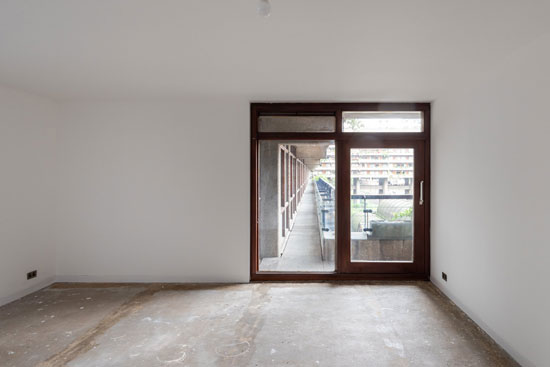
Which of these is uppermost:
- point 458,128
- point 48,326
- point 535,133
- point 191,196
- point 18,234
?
point 458,128

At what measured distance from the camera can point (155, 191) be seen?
4492mm

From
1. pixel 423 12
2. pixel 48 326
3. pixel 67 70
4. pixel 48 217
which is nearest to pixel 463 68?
pixel 423 12

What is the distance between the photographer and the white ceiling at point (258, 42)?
206 cm

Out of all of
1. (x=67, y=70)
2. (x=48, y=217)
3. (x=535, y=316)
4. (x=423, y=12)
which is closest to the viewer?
(x=423, y=12)

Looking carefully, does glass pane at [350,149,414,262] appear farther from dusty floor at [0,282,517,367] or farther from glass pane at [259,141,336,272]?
dusty floor at [0,282,517,367]

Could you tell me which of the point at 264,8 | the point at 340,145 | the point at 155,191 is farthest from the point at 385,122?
the point at 155,191

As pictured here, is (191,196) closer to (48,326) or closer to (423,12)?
(48,326)

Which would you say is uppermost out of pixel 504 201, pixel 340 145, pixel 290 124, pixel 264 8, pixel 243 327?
pixel 264 8

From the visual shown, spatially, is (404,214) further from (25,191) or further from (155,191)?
(25,191)

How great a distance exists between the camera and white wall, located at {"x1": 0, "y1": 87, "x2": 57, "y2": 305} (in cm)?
380

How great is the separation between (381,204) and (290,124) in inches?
68.9

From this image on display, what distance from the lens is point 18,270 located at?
397 centimetres

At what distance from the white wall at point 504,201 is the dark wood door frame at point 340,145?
21.1 inches

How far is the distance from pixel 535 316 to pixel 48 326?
4.39 meters
